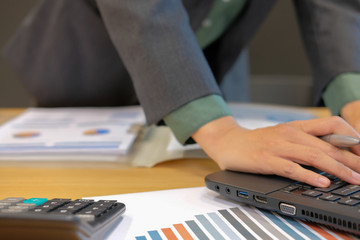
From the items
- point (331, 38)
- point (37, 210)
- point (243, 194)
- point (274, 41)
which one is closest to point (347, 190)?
point (243, 194)

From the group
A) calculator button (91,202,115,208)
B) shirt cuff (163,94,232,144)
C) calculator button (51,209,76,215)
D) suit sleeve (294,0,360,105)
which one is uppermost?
suit sleeve (294,0,360,105)

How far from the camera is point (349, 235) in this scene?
1.41 ft

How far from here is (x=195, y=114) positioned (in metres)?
0.66

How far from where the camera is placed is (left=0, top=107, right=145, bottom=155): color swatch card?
2.51ft

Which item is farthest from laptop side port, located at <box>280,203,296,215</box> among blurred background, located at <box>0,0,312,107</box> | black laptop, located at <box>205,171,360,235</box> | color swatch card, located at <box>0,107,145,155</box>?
blurred background, located at <box>0,0,312,107</box>

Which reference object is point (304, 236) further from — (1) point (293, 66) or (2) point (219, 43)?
(1) point (293, 66)

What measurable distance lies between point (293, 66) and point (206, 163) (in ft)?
→ 6.48

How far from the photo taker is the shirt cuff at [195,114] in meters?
0.66

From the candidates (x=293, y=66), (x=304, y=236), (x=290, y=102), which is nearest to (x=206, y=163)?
(x=304, y=236)

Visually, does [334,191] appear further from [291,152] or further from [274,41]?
[274,41]

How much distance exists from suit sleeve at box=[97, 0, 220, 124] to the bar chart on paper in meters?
0.23

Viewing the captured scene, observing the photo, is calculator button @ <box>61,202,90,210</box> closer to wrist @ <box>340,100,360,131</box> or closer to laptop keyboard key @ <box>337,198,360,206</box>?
laptop keyboard key @ <box>337,198,360,206</box>

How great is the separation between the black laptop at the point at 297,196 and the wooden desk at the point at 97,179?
9cm

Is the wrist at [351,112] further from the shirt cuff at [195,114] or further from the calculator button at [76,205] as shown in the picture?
the calculator button at [76,205]
